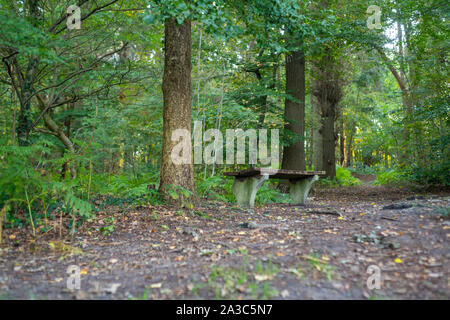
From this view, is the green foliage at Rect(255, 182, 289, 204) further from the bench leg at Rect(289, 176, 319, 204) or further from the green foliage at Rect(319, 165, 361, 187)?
the green foliage at Rect(319, 165, 361, 187)

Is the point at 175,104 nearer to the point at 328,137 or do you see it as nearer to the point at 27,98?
the point at 27,98

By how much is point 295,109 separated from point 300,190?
2663 mm

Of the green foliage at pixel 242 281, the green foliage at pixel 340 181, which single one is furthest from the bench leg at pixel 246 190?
the green foliage at pixel 340 181

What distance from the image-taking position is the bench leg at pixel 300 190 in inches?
262

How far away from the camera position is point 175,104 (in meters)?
5.35

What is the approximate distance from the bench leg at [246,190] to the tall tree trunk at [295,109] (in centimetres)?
285

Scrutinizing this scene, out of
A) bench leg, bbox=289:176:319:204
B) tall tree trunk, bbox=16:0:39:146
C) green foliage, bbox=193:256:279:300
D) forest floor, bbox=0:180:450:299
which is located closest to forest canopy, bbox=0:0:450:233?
tall tree trunk, bbox=16:0:39:146

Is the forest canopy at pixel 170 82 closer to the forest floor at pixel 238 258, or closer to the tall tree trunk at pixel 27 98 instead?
the tall tree trunk at pixel 27 98

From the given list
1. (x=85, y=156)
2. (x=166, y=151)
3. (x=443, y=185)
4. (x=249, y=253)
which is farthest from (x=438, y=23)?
(x=85, y=156)

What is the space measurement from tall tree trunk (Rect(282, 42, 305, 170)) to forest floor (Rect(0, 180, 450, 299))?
13.1ft

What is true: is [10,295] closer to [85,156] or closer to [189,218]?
[85,156]

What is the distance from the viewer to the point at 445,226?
3518 mm

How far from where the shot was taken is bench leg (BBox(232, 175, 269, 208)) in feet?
19.3

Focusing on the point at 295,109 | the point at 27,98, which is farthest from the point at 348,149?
the point at 27,98
